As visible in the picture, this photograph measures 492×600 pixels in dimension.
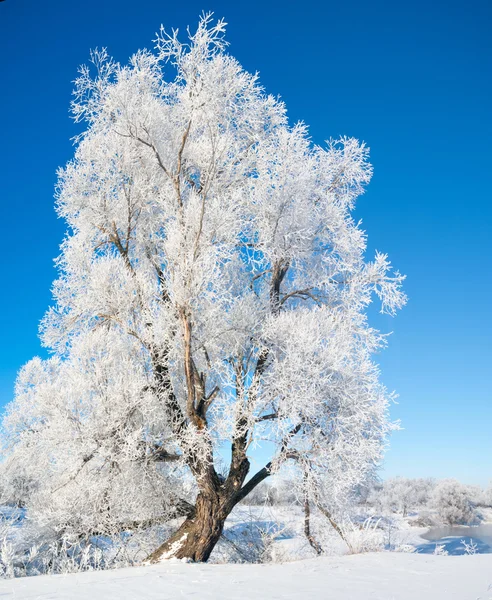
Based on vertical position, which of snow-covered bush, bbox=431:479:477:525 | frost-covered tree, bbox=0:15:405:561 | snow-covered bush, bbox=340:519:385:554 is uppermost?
frost-covered tree, bbox=0:15:405:561

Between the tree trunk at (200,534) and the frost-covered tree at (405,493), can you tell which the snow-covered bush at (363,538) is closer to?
the tree trunk at (200,534)

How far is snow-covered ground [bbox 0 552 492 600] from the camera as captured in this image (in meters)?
4.38

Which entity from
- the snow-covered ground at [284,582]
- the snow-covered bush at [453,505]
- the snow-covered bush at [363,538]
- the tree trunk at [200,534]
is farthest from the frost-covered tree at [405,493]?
the snow-covered ground at [284,582]

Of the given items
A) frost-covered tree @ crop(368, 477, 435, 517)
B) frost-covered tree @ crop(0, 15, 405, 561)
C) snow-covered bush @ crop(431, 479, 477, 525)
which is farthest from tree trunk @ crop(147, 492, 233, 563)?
frost-covered tree @ crop(368, 477, 435, 517)

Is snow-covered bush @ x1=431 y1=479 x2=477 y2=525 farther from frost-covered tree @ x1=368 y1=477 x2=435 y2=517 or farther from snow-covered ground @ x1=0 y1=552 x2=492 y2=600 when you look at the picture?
snow-covered ground @ x1=0 y1=552 x2=492 y2=600

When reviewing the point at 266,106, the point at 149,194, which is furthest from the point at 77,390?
the point at 266,106

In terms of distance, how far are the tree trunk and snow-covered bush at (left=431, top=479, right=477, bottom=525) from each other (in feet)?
90.5

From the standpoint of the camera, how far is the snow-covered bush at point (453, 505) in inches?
1238

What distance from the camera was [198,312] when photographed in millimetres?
8922

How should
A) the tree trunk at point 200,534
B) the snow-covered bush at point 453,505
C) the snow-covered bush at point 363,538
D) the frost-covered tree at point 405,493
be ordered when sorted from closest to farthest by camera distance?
the snow-covered bush at point 363,538 → the tree trunk at point 200,534 → the snow-covered bush at point 453,505 → the frost-covered tree at point 405,493

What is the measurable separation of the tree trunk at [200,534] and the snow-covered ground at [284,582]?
2115 mm

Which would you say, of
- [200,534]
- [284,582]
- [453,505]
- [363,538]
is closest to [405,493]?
[453,505]

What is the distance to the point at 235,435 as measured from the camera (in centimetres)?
887

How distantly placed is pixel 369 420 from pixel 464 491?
30.5 metres
